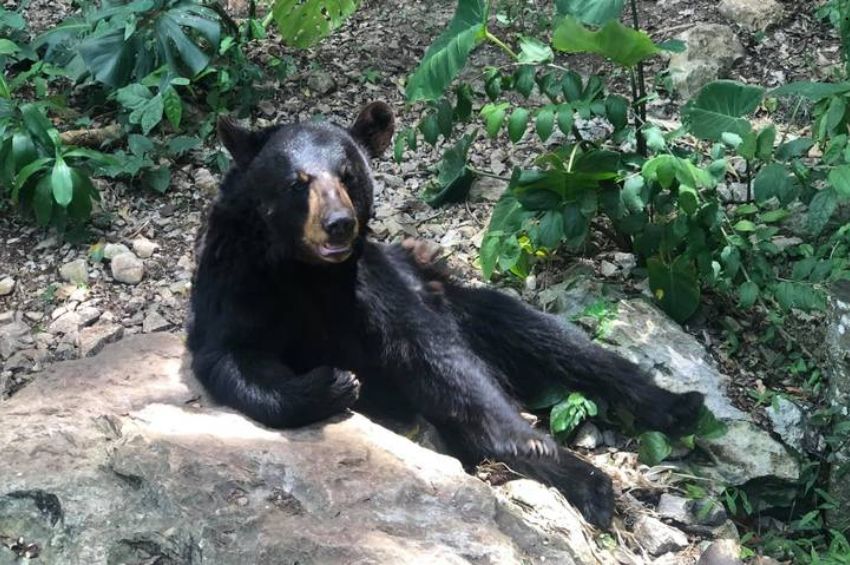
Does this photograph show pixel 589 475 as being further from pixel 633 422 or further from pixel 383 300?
pixel 383 300

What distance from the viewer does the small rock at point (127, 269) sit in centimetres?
589

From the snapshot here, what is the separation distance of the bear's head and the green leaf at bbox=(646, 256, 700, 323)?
5.23 ft

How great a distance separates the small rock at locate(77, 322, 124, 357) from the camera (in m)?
5.37

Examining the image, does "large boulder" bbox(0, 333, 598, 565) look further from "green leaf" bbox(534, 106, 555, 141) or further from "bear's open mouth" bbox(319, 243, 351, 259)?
"green leaf" bbox(534, 106, 555, 141)

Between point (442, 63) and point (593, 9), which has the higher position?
point (593, 9)

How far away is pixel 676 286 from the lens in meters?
→ 5.22

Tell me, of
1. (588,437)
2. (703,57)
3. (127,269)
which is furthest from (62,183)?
(703,57)

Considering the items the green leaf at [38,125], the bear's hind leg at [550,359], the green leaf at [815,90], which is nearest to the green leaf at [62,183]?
the green leaf at [38,125]

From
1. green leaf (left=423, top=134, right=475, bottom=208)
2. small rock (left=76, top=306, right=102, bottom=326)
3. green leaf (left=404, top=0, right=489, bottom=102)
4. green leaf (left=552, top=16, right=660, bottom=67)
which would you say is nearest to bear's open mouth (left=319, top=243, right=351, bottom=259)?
green leaf (left=404, top=0, right=489, bottom=102)

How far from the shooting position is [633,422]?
4.81 meters

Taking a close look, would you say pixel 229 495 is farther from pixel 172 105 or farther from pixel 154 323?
pixel 172 105

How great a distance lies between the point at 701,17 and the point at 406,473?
5200mm

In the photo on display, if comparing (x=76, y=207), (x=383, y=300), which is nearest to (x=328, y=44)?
(x=76, y=207)

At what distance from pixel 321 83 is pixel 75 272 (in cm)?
242
